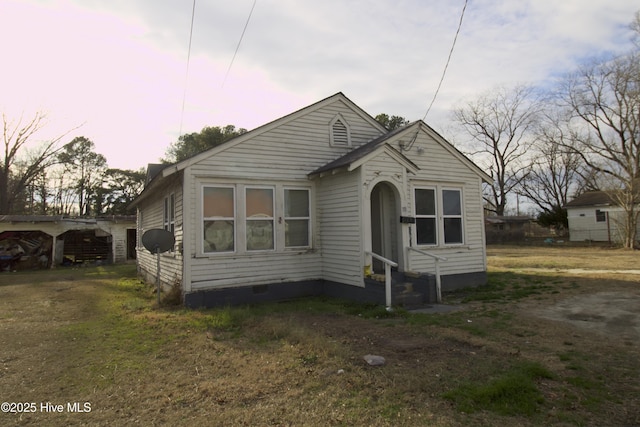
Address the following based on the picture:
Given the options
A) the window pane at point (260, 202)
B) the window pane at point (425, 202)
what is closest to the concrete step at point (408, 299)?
the window pane at point (425, 202)

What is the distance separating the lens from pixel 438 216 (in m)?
10.9

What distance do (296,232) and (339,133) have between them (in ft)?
10.3

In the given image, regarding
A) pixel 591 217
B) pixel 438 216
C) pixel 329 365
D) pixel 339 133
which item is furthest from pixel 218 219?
pixel 591 217

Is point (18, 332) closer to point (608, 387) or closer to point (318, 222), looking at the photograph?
point (318, 222)

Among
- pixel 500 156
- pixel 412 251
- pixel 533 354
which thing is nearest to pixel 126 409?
pixel 533 354

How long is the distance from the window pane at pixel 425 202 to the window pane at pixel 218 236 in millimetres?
5003

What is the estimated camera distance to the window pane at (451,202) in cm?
1114

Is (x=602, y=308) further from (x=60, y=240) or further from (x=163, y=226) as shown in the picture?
(x=60, y=240)

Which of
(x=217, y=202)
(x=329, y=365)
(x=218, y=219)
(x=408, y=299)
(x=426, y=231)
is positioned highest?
(x=217, y=202)

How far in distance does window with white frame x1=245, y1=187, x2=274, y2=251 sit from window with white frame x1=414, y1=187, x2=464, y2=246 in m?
3.92

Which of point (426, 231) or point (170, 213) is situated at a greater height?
point (170, 213)

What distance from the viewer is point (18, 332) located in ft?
23.8

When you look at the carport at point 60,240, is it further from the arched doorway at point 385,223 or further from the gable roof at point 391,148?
the arched doorway at point 385,223

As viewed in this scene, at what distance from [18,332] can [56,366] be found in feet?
9.35
